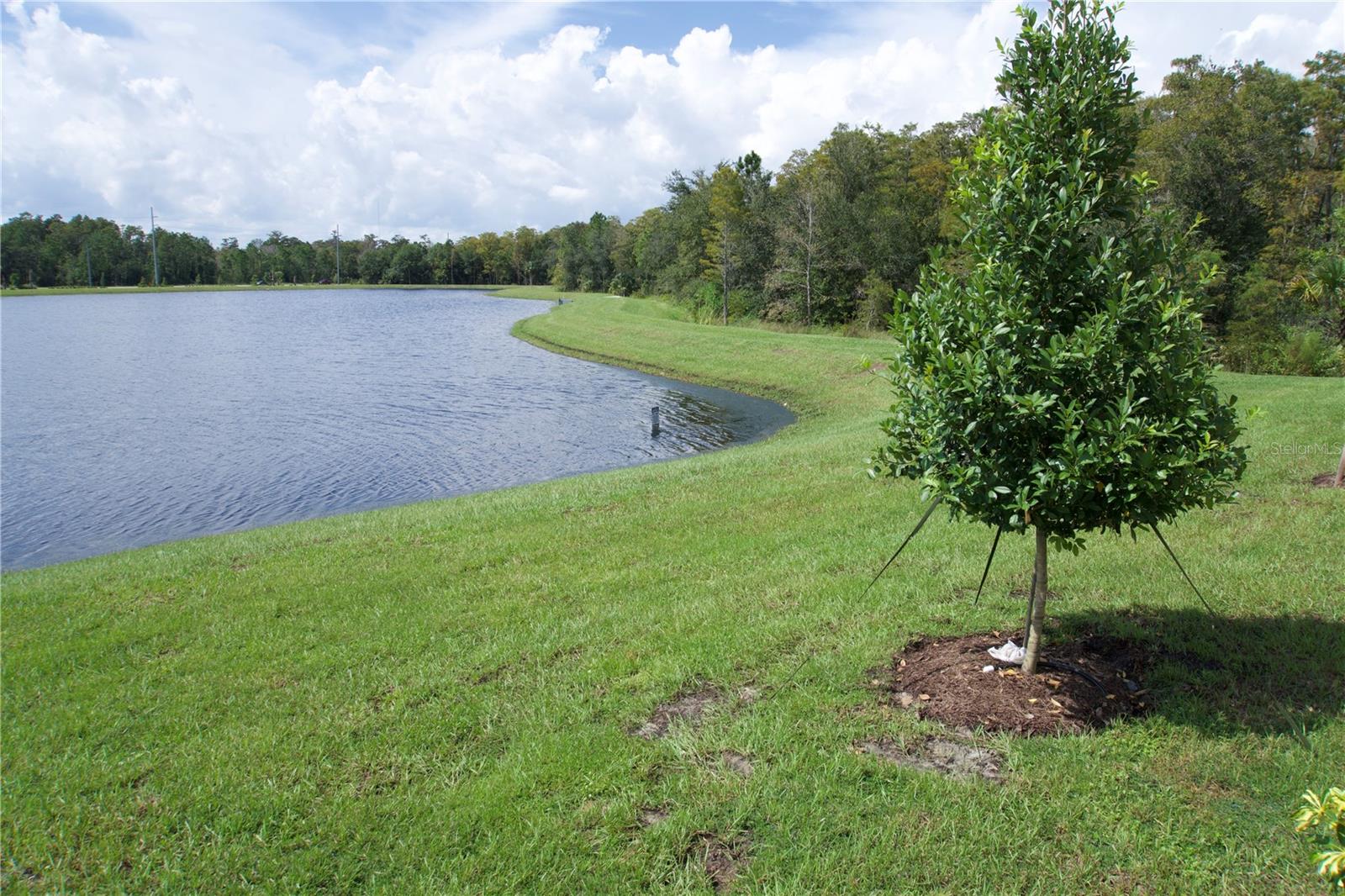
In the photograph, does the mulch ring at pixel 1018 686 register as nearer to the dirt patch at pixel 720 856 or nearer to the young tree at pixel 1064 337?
the young tree at pixel 1064 337

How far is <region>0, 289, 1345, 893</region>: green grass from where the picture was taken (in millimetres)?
3564

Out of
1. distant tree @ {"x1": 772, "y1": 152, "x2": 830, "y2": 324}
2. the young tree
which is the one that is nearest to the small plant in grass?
the young tree

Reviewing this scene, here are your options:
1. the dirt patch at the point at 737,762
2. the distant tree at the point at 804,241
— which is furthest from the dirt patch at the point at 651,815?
the distant tree at the point at 804,241

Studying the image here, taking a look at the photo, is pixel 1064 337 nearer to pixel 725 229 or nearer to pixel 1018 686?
pixel 1018 686

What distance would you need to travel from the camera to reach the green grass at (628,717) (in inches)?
140

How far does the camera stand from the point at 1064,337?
4184 millimetres

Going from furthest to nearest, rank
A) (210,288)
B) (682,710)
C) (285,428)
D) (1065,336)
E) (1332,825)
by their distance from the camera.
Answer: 1. (210,288)
2. (285,428)
3. (682,710)
4. (1065,336)
5. (1332,825)

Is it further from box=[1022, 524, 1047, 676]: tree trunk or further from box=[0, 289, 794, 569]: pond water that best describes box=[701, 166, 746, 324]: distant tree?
box=[1022, 524, 1047, 676]: tree trunk

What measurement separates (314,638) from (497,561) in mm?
2129

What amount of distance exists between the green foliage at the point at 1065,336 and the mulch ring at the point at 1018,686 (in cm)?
104

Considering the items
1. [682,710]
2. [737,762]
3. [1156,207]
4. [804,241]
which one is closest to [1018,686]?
[737,762]

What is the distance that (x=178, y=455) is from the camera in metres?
18.9

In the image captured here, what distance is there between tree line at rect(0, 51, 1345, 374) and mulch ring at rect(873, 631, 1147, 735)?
2.60 meters

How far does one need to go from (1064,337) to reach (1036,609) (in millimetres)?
1575
